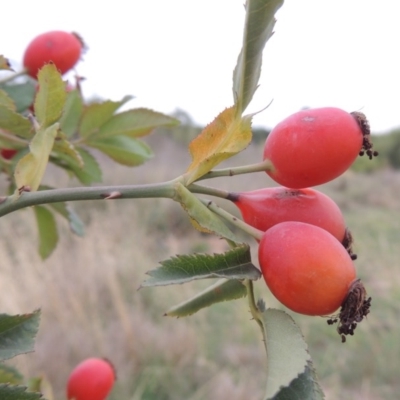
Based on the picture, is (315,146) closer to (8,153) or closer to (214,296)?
(214,296)

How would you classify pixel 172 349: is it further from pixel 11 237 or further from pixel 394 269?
pixel 394 269

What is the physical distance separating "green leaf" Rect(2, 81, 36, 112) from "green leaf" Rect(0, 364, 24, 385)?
1.26ft

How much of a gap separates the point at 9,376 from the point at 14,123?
12.6 inches

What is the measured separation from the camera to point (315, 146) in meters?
0.50

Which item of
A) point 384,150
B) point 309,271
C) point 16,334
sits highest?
point 309,271

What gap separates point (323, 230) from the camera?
1.60 feet

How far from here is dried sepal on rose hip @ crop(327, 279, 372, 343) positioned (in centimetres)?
46

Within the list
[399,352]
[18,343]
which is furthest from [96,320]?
[18,343]

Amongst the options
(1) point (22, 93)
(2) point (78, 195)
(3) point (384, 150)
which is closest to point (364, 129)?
(2) point (78, 195)

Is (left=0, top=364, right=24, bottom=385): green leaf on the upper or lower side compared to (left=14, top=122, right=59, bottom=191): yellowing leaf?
lower

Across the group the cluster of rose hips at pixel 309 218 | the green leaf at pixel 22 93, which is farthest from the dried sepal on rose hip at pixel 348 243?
the green leaf at pixel 22 93

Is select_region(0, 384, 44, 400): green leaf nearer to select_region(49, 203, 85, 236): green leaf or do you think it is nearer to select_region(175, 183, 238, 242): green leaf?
select_region(175, 183, 238, 242): green leaf

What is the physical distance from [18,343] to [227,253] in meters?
0.24

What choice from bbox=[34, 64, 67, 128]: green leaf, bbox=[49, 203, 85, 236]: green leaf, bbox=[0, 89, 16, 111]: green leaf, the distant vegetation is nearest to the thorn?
bbox=[34, 64, 67, 128]: green leaf
